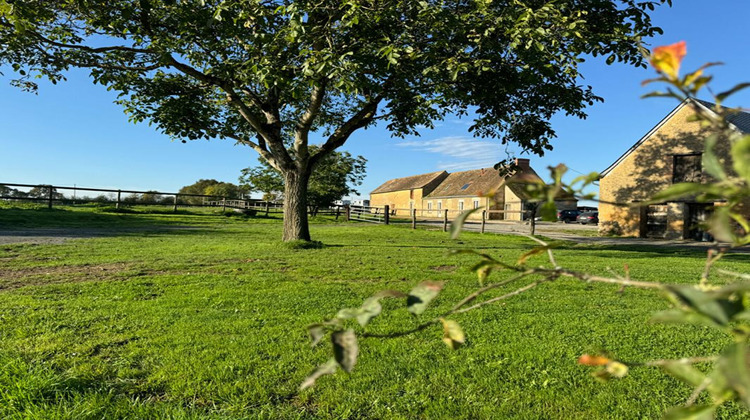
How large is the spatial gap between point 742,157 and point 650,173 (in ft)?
85.5

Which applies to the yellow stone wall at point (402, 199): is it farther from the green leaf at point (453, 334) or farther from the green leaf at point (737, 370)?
the green leaf at point (737, 370)

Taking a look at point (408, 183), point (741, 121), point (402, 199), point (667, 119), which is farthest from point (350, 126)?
point (408, 183)

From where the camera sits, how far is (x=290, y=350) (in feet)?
12.6

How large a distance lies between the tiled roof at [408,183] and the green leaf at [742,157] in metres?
57.8

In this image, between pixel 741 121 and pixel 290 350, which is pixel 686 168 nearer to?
pixel 741 121

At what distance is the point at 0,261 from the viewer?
8383 mm

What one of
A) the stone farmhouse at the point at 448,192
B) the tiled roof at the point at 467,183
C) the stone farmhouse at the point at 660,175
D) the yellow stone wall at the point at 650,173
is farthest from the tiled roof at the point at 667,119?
the tiled roof at the point at 467,183

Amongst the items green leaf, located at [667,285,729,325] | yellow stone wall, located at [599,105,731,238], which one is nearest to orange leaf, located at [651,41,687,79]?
green leaf, located at [667,285,729,325]

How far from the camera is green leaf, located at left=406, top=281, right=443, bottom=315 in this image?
2.31 ft

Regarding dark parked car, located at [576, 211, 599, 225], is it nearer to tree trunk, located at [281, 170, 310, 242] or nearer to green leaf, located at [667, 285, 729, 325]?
tree trunk, located at [281, 170, 310, 242]

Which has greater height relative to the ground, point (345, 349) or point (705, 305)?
point (705, 305)

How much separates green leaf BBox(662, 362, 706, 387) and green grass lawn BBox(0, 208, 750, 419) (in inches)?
11.4

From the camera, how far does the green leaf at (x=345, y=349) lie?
669 mm

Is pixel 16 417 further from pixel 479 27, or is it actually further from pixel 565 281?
pixel 479 27
